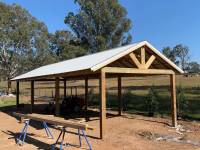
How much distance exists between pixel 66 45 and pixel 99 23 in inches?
304

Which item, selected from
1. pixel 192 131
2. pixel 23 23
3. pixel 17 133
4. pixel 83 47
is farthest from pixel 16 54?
pixel 192 131

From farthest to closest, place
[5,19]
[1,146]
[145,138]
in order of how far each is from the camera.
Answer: [5,19] → [145,138] → [1,146]

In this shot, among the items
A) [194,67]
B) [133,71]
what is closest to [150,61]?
[133,71]

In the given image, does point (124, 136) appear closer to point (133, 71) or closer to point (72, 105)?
point (133, 71)

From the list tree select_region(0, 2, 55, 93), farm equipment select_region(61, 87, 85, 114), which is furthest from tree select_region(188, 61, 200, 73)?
farm equipment select_region(61, 87, 85, 114)

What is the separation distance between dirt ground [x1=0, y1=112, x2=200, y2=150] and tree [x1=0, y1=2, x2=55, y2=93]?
24.9m

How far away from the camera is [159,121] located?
13.9 m

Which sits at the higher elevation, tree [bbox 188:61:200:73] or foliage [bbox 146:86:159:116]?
tree [bbox 188:61:200:73]

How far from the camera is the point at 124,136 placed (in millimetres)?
10648

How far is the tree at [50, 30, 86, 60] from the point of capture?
4634 centimetres

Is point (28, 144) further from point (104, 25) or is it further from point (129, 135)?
point (104, 25)

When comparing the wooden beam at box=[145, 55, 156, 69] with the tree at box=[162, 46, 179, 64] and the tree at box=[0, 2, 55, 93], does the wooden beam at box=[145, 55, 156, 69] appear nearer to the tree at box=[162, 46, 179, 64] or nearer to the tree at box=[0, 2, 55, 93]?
the tree at box=[0, 2, 55, 93]

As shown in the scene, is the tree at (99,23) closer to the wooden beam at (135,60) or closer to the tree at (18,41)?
the tree at (18,41)

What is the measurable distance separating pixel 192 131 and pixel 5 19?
30831 millimetres
